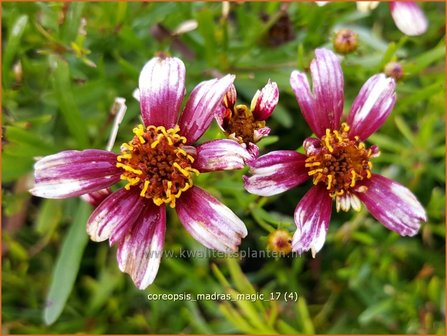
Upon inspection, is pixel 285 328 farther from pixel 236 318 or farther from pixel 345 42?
pixel 345 42

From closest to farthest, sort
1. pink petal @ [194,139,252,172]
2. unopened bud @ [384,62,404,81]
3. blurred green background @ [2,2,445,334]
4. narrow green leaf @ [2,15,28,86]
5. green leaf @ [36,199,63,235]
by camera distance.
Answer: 1. pink petal @ [194,139,252,172]
2. unopened bud @ [384,62,404,81]
3. narrow green leaf @ [2,15,28,86]
4. blurred green background @ [2,2,445,334]
5. green leaf @ [36,199,63,235]

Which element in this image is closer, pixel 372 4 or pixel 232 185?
pixel 232 185

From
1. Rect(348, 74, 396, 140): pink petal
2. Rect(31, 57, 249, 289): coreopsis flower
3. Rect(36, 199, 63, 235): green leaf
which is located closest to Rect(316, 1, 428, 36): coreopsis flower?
Rect(348, 74, 396, 140): pink petal

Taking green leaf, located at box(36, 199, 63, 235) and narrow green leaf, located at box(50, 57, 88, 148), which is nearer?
narrow green leaf, located at box(50, 57, 88, 148)

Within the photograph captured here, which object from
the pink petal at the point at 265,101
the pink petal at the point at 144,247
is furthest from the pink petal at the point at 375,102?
the pink petal at the point at 144,247

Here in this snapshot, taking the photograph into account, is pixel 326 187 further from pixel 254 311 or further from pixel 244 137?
pixel 254 311

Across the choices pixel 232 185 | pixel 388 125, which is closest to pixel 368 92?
pixel 232 185

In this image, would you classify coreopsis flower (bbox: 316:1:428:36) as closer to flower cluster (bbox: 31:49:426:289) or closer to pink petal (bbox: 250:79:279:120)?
flower cluster (bbox: 31:49:426:289)

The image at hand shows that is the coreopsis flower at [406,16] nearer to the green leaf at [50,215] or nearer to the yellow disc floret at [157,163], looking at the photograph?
the yellow disc floret at [157,163]
